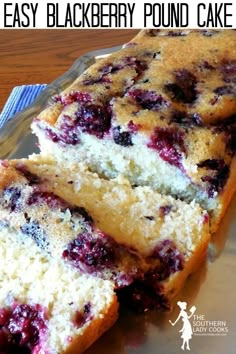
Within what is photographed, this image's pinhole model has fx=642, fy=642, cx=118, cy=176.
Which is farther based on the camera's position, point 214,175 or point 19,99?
point 19,99

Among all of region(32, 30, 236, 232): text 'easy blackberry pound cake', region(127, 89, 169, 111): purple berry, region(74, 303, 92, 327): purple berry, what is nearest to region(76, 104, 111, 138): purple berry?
region(32, 30, 236, 232): text 'easy blackberry pound cake'

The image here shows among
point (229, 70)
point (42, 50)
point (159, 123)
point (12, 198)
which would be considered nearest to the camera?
point (12, 198)

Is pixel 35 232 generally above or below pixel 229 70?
below

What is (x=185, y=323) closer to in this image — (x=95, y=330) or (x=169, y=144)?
(x=95, y=330)

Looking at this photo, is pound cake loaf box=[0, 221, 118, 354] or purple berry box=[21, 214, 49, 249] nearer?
pound cake loaf box=[0, 221, 118, 354]

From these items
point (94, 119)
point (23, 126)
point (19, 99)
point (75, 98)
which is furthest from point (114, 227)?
point (19, 99)

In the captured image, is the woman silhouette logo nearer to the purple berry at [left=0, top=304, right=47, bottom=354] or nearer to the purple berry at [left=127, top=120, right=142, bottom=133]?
the purple berry at [left=0, top=304, right=47, bottom=354]

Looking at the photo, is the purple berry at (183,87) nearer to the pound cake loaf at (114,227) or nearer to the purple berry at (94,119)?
the purple berry at (94,119)

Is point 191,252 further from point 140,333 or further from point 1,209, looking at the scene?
point 1,209
